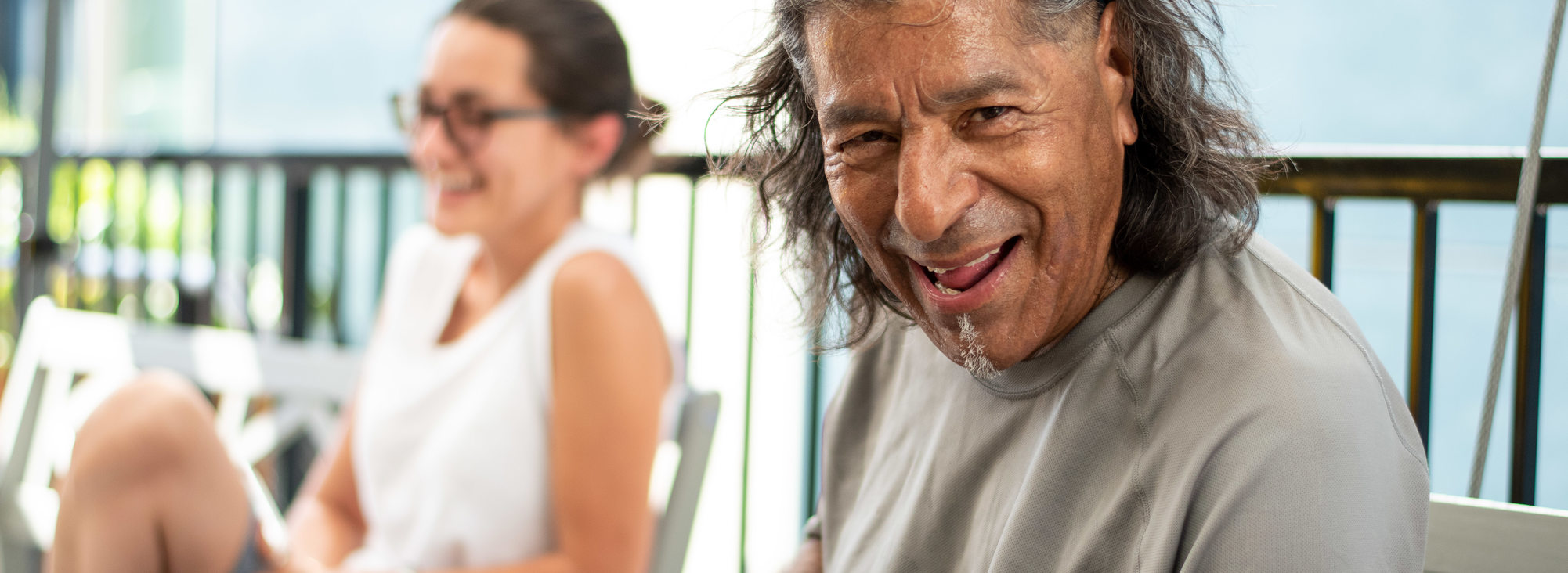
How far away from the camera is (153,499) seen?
5.64ft

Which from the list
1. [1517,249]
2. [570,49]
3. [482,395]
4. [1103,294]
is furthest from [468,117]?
[1517,249]

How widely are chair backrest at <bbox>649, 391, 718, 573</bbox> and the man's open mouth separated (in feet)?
3.07

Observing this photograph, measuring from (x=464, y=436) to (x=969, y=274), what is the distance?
3.83ft

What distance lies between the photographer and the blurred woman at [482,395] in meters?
1.74

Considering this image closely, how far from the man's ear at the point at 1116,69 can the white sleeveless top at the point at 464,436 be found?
109 centimetres

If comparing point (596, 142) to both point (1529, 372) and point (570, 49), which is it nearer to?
point (570, 49)

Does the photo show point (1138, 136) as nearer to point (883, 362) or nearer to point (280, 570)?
point (883, 362)

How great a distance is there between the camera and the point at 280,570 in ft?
5.86

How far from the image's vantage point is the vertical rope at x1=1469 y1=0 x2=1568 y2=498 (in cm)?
125

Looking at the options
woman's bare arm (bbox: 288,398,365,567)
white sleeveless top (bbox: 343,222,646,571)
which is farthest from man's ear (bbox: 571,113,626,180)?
woman's bare arm (bbox: 288,398,365,567)

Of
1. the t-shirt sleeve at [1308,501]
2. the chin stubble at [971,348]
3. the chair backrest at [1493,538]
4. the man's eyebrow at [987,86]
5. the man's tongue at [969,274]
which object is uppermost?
the man's eyebrow at [987,86]

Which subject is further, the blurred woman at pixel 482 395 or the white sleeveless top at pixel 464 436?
the white sleeveless top at pixel 464 436

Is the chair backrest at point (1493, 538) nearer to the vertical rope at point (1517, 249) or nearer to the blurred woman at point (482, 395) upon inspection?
the vertical rope at point (1517, 249)

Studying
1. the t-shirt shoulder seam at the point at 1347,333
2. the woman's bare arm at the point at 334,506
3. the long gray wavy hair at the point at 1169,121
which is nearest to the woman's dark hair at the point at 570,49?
the woman's bare arm at the point at 334,506
